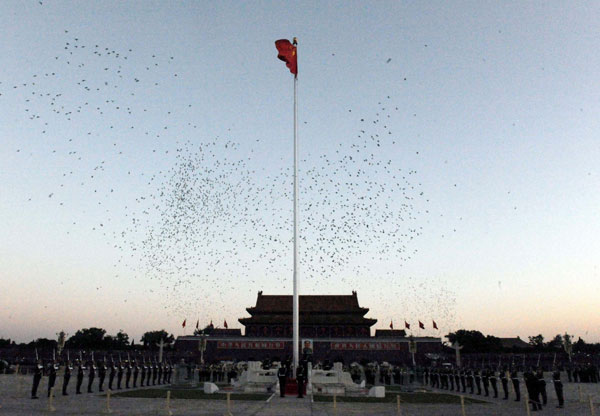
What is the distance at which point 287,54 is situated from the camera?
2339 cm

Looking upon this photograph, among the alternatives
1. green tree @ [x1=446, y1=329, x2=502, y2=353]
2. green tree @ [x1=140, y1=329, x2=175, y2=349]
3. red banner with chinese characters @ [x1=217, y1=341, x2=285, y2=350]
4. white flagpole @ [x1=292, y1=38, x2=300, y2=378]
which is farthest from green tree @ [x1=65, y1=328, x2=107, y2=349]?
white flagpole @ [x1=292, y1=38, x2=300, y2=378]

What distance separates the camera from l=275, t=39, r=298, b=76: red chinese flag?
2319 centimetres

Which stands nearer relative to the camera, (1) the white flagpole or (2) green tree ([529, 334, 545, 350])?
(1) the white flagpole

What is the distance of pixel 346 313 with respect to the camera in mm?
54062

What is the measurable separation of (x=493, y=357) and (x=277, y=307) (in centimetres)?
2532

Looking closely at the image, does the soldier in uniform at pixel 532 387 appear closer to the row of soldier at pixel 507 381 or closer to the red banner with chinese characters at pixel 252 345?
the row of soldier at pixel 507 381

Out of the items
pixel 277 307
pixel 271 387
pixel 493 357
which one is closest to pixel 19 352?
pixel 277 307

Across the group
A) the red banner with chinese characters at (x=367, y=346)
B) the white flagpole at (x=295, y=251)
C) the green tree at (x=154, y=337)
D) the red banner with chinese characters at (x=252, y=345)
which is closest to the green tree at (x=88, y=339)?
the green tree at (x=154, y=337)

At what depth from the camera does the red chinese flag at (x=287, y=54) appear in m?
23.2

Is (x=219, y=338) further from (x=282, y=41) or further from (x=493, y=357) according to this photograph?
(x=282, y=41)

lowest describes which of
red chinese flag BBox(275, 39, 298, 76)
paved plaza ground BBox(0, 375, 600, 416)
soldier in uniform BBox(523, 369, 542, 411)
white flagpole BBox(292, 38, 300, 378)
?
paved plaza ground BBox(0, 375, 600, 416)

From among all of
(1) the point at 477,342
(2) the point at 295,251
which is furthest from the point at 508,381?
(1) the point at 477,342

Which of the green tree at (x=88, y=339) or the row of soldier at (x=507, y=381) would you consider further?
the green tree at (x=88, y=339)

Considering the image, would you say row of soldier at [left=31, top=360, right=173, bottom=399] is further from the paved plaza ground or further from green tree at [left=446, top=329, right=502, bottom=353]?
green tree at [left=446, top=329, right=502, bottom=353]
